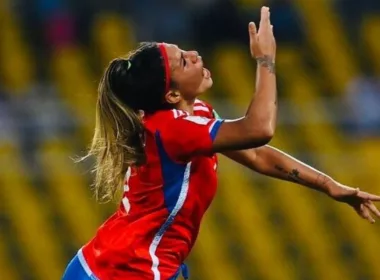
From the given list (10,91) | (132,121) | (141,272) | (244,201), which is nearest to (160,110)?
(132,121)

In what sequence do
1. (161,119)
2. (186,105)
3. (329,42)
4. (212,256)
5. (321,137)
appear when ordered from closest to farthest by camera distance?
Answer: (161,119) → (186,105) → (212,256) → (321,137) → (329,42)

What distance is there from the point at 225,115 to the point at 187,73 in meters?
3.51

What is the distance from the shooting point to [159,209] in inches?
166

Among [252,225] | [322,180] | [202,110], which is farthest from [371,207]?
[252,225]

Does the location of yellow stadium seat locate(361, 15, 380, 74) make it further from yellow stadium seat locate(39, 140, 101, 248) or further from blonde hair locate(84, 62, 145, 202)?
blonde hair locate(84, 62, 145, 202)

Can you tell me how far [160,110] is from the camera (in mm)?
4184

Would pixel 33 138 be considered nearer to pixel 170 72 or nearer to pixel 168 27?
pixel 168 27

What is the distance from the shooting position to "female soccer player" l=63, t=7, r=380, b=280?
404 cm

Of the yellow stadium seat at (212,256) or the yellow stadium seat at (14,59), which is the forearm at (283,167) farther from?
the yellow stadium seat at (14,59)

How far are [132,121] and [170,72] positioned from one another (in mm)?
207

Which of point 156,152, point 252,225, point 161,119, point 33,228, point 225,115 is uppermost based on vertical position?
point 161,119

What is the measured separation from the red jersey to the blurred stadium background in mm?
3288

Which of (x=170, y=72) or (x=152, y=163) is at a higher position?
(x=170, y=72)

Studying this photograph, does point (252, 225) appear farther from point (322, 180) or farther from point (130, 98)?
point (130, 98)
